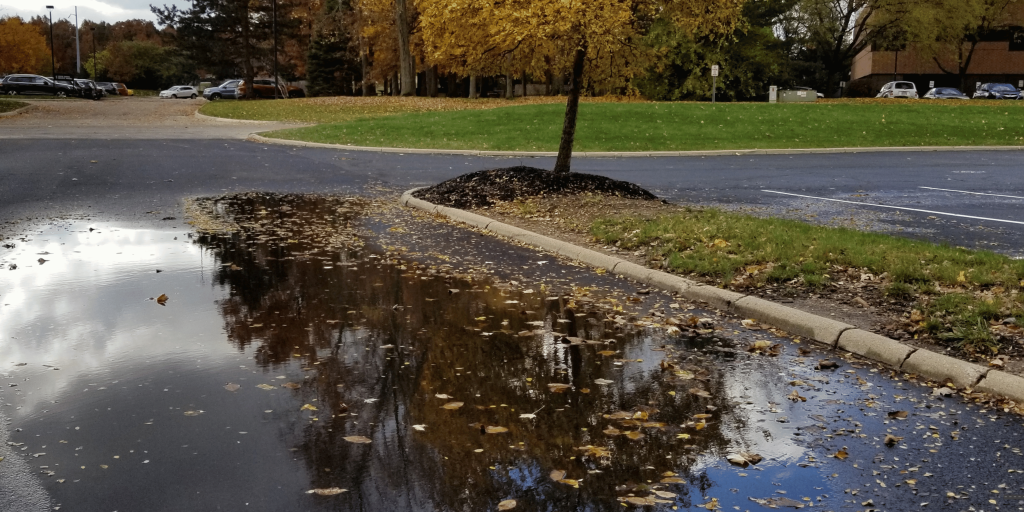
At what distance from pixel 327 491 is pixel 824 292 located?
502 centimetres

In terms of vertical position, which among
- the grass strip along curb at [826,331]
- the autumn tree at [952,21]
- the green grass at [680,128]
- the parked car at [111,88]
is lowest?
the grass strip along curb at [826,331]

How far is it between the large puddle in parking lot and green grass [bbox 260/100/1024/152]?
1763 cm

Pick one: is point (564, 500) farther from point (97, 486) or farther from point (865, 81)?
point (865, 81)

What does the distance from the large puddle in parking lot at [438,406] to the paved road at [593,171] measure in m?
5.49

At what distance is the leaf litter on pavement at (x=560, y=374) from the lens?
4.40 metres

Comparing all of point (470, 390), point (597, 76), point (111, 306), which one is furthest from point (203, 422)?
point (597, 76)

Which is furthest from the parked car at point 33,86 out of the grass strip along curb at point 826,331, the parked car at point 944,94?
the grass strip along curb at point 826,331

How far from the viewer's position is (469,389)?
5.35 meters

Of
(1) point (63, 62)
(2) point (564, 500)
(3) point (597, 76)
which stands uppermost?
(1) point (63, 62)

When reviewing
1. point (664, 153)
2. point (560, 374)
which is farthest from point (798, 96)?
point (560, 374)

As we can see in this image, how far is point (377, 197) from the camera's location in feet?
49.2

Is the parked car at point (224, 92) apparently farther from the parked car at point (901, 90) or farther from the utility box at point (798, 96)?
the parked car at point (901, 90)

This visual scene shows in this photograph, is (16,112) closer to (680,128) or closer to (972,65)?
(680,128)

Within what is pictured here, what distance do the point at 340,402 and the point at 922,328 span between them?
13.3ft
